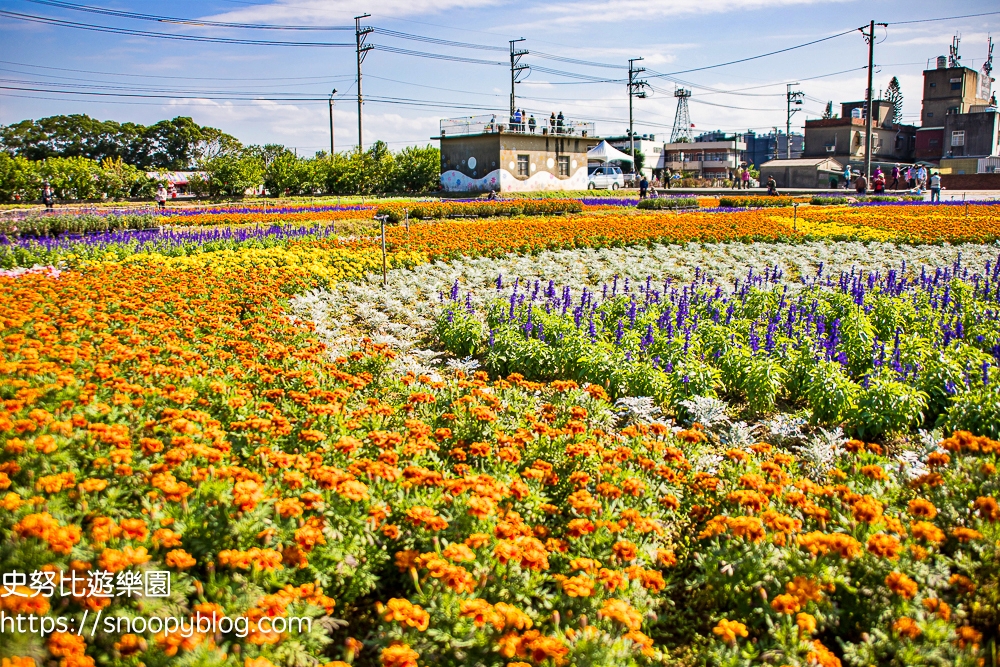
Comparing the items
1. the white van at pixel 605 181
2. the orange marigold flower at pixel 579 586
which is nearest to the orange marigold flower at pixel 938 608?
the orange marigold flower at pixel 579 586

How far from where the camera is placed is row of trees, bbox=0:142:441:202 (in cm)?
3891

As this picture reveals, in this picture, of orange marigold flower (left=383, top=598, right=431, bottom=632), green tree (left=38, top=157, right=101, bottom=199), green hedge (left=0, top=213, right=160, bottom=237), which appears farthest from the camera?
green tree (left=38, top=157, right=101, bottom=199)

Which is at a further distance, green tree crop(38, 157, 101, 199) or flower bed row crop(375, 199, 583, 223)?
green tree crop(38, 157, 101, 199)

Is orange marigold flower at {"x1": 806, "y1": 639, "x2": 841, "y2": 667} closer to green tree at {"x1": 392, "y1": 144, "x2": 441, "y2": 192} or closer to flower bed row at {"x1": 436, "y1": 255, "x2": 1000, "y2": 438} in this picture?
flower bed row at {"x1": 436, "y1": 255, "x2": 1000, "y2": 438}

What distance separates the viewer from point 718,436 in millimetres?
5418

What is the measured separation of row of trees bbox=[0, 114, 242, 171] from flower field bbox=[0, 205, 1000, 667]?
221 ft

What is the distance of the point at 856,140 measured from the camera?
63000mm

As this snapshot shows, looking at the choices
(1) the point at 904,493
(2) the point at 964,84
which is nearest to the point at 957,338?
(1) the point at 904,493

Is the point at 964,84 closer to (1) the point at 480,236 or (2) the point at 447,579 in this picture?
(1) the point at 480,236

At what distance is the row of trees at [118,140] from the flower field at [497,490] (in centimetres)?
6749

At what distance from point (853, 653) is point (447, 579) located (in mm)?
1618

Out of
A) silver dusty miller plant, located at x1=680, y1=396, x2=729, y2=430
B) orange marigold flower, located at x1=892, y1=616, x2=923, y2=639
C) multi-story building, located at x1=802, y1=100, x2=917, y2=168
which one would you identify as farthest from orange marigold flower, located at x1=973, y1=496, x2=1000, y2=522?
multi-story building, located at x1=802, y1=100, x2=917, y2=168

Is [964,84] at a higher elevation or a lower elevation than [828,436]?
higher

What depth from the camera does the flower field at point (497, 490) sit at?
266 cm
